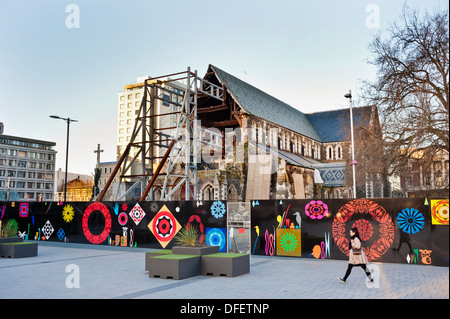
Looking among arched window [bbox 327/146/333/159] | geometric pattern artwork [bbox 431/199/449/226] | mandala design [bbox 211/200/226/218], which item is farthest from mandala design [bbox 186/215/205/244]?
arched window [bbox 327/146/333/159]

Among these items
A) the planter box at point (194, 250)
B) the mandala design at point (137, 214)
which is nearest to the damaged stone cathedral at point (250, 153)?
the mandala design at point (137, 214)

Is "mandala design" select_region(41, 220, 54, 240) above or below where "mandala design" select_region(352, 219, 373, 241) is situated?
below

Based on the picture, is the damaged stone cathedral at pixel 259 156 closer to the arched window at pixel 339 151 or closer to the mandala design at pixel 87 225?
the arched window at pixel 339 151

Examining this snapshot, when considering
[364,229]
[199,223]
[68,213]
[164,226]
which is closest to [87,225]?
[68,213]

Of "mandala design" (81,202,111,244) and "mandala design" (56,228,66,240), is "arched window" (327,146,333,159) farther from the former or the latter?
"mandala design" (56,228,66,240)

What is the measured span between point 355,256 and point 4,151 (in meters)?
112

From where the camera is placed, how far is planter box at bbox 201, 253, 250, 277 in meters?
12.1

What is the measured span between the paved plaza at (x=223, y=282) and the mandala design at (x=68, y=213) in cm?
646

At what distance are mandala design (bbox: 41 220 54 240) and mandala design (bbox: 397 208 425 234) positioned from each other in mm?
18543

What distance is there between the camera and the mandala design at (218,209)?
17953 millimetres

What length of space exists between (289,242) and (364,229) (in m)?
3.03

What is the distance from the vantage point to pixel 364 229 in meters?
15.2
